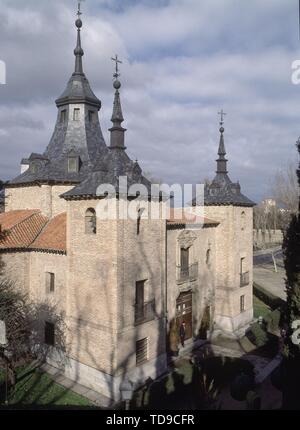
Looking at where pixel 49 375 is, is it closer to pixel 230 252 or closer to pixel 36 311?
pixel 36 311

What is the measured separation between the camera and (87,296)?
1797 centimetres

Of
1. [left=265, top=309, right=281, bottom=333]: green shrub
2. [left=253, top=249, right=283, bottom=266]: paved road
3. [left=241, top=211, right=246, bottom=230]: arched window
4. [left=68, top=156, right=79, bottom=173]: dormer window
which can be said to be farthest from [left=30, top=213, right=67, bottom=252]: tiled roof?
[left=253, top=249, right=283, bottom=266]: paved road

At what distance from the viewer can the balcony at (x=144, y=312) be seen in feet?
58.6

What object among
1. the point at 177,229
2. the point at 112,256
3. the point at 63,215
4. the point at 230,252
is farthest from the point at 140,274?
the point at 230,252

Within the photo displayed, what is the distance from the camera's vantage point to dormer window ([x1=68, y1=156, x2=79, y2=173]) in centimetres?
2312

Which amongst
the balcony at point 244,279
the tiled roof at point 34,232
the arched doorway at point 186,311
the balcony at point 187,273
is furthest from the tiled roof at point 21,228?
the balcony at point 244,279

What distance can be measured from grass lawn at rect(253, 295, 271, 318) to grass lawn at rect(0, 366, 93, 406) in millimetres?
17598

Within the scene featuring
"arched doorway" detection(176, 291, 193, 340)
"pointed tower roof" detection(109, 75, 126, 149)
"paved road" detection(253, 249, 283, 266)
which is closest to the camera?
"pointed tower roof" detection(109, 75, 126, 149)

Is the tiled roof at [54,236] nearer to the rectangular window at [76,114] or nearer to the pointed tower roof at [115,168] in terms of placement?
the pointed tower roof at [115,168]

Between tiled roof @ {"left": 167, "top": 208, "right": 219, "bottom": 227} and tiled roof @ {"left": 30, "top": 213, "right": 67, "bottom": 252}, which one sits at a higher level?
tiled roof @ {"left": 167, "top": 208, "right": 219, "bottom": 227}

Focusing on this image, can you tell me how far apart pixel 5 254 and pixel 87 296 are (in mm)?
5196

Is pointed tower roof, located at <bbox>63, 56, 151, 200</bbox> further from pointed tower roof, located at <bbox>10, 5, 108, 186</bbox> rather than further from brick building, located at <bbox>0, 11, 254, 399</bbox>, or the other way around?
pointed tower roof, located at <bbox>10, 5, 108, 186</bbox>

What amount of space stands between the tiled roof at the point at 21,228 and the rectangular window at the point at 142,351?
8.12 m

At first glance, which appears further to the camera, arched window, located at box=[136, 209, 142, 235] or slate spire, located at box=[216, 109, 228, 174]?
slate spire, located at box=[216, 109, 228, 174]
